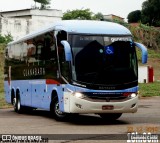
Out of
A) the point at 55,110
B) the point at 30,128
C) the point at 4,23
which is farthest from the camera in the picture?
the point at 4,23

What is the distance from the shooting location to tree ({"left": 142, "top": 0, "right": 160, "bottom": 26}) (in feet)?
275

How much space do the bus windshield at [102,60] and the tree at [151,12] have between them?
68.4 m

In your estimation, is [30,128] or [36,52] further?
[36,52]

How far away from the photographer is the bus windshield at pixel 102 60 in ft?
50.9

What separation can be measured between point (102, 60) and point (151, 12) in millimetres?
70815

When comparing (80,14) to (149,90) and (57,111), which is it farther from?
(57,111)

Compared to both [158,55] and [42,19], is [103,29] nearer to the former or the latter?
[158,55]

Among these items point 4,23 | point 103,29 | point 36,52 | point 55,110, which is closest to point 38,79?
point 36,52

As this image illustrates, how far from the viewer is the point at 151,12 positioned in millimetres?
84875

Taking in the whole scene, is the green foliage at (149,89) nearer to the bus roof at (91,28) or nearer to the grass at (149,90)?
the grass at (149,90)

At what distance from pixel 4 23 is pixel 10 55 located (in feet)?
125

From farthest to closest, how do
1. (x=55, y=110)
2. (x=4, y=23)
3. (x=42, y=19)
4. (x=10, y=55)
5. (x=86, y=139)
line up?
(x=42, y=19) < (x=4, y=23) < (x=10, y=55) < (x=55, y=110) < (x=86, y=139)

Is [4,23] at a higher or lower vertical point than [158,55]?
higher

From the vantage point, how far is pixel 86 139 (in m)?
11.9
